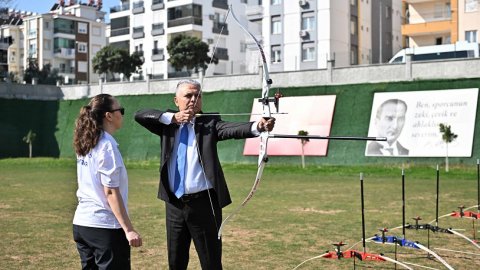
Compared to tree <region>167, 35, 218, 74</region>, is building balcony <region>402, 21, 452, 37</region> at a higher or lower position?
higher

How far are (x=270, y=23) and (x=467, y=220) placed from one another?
95.7 ft

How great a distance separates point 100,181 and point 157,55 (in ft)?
148

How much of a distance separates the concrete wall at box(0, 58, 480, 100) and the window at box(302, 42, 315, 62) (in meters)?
7.12

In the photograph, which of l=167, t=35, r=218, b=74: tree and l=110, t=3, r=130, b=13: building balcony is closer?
l=167, t=35, r=218, b=74: tree

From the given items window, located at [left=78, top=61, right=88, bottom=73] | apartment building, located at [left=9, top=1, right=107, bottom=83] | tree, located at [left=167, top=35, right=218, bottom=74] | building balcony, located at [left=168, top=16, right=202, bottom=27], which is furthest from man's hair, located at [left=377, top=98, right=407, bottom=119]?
window, located at [left=78, top=61, right=88, bottom=73]

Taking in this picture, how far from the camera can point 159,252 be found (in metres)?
7.35

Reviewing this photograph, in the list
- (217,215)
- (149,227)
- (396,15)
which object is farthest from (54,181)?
(396,15)

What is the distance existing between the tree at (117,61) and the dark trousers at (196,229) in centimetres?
4124

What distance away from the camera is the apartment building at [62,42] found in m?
60.8

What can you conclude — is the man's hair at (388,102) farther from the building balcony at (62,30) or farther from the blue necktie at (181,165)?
the building balcony at (62,30)

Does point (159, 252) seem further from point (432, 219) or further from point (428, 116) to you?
point (428, 116)

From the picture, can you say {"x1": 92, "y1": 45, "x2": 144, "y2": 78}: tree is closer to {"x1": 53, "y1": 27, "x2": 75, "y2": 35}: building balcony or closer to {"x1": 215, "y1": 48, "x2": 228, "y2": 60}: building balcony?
{"x1": 215, "y1": 48, "x2": 228, "y2": 60}: building balcony

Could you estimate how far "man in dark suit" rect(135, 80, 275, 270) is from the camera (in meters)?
4.13

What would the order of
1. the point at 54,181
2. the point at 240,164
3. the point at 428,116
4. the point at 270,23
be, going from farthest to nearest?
the point at 270,23, the point at 240,164, the point at 428,116, the point at 54,181
